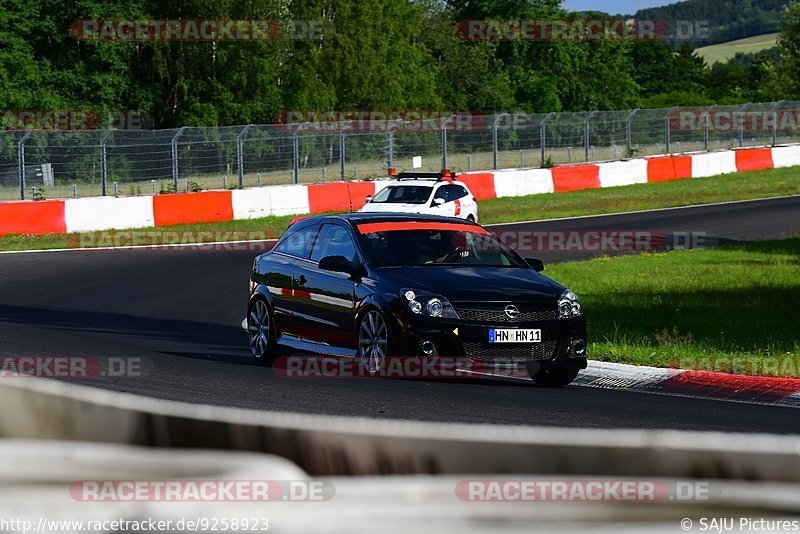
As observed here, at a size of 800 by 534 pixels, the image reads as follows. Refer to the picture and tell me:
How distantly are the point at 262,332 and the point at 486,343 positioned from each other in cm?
307

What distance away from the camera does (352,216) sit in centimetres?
1293

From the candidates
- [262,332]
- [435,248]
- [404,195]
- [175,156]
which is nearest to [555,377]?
[435,248]

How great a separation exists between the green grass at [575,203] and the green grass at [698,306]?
9771mm

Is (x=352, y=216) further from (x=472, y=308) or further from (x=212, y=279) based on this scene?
(x=212, y=279)

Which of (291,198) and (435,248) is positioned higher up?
(435,248)

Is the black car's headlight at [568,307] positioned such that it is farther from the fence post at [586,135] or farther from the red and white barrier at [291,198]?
the fence post at [586,135]

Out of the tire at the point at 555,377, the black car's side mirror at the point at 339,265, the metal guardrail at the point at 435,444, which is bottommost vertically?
the tire at the point at 555,377

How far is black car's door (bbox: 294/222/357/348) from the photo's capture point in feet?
39.1

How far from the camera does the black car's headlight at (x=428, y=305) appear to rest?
432 inches

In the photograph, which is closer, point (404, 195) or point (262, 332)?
point (262, 332)

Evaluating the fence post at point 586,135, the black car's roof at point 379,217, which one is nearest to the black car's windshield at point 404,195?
the black car's roof at point 379,217

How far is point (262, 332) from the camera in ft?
43.2

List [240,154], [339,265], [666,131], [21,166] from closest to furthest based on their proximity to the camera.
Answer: [339,265]
[21,166]
[240,154]
[666,131]

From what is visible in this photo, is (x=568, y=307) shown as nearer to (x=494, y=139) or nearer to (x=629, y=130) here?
(x=494, y=139)
